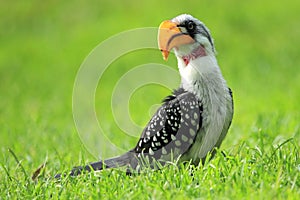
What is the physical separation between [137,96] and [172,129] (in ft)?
15.9

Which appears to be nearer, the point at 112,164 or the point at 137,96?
the point at 112,164

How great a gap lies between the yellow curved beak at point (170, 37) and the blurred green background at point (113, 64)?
136cm

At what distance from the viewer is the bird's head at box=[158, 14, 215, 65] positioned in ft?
15.0

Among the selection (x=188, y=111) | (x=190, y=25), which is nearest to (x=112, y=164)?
(x=188, y=111)

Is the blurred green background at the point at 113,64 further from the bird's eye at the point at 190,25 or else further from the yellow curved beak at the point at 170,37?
the bird's eye at the point at 190,25

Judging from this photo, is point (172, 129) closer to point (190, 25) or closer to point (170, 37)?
point (170, 37)

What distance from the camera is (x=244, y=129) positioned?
6.48 m

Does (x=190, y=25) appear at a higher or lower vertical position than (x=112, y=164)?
higher

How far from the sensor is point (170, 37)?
14.9ft

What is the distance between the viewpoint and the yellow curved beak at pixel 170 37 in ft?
14.9

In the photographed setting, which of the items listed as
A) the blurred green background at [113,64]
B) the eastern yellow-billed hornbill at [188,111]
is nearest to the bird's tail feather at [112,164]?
the eastern yellow-billed hornbill at [188,111]

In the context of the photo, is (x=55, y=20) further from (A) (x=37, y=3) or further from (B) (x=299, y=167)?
(B) (x=299, y=167)

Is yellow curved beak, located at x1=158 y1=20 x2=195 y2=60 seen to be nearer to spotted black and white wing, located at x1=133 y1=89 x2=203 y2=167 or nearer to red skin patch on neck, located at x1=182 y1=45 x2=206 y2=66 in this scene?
red skin patch on neck, located at x1=182 y1=45 x2=206 y2=66

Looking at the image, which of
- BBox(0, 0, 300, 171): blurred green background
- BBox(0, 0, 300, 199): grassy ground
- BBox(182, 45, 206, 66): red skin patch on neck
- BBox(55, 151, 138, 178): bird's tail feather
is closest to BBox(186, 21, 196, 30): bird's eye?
BBox(182, 45, 206, 66): red skin patch on neck
